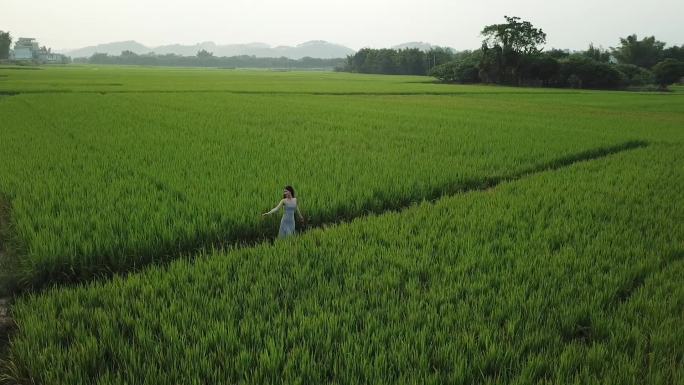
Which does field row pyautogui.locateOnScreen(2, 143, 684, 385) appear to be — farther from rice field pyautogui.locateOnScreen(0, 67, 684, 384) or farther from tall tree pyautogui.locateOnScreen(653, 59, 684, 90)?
tall tree pyautogui.locateOnScreen(653, 59, 684, 90)

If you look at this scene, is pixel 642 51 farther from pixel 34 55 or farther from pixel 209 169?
pixel 34 55

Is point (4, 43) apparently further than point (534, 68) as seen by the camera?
Yes

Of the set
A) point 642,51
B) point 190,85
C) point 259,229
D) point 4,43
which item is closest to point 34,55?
point 4,43

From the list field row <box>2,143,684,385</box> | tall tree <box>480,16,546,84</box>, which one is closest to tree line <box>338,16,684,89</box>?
tall tree <box>480,16,546,84</box>

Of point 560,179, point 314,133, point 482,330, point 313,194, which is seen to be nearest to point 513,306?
point 482,330

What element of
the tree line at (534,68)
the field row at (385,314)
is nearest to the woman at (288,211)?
the field row at (385,314)

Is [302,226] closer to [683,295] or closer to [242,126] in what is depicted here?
[683,295]

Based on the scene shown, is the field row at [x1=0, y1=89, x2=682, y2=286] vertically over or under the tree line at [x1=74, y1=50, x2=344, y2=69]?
under
